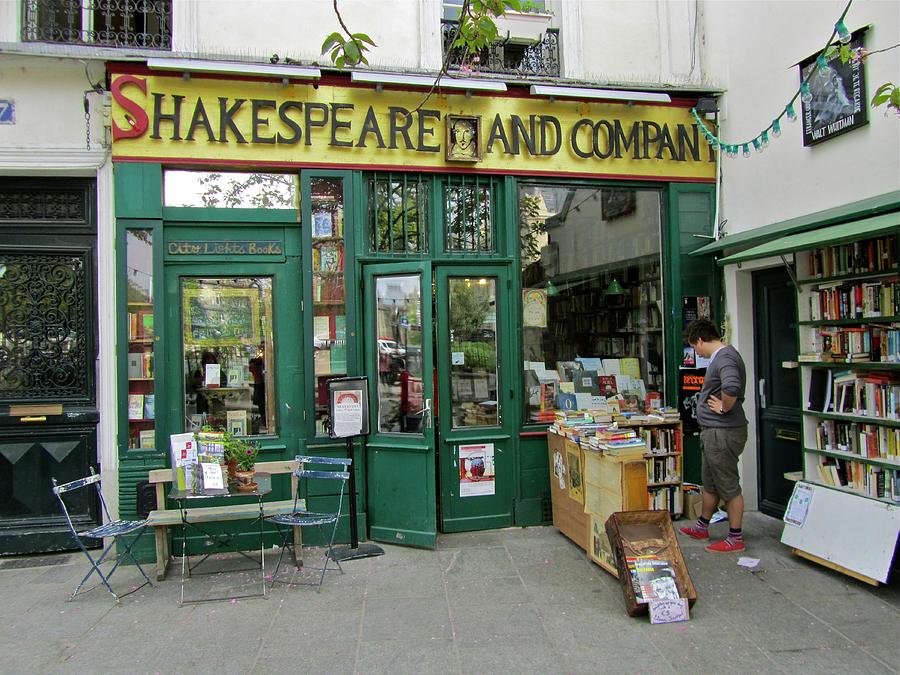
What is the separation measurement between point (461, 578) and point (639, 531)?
142 centimetres

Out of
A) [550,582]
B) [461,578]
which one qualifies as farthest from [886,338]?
[461,578]

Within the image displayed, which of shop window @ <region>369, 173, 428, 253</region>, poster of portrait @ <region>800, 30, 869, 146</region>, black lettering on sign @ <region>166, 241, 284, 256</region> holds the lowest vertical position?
black lettering on sign @ <region>166, 241, 284, 256</region>

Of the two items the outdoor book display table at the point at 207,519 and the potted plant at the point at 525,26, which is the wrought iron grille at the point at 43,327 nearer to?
the outdoor book display table at the point at 207,519

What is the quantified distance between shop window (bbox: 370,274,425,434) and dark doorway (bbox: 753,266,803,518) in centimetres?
339

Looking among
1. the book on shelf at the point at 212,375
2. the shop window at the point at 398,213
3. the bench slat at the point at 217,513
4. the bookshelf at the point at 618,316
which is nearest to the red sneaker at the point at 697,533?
the bookshelf at the point at 618,316

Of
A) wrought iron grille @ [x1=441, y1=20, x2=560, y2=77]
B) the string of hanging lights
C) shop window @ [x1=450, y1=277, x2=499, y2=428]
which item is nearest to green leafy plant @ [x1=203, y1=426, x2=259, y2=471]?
shop window @ [x1=450, y1=277, x2=499, y2=428]

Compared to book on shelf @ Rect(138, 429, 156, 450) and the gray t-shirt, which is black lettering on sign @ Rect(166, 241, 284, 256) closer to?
book on shelf @ Rect(138, 429, 156, 450)

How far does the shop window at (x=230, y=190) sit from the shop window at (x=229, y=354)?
69 centimetres

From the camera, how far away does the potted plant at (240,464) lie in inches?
189

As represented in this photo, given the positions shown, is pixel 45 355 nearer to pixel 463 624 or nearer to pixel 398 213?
pixel 398 213

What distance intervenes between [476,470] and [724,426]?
7.34 feet

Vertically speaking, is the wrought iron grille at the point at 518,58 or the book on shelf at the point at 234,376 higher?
the wrought iron grille at the point at 518,58

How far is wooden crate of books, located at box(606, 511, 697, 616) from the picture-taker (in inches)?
160

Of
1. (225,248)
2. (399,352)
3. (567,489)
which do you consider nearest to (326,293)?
(399,352)
